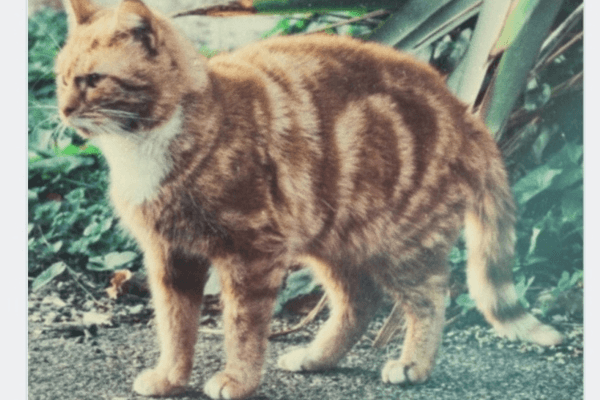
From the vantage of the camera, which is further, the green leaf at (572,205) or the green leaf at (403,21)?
the green leaf at (572,205)

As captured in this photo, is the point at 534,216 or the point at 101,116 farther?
the point at 534,216

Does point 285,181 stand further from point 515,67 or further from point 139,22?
point 515,67

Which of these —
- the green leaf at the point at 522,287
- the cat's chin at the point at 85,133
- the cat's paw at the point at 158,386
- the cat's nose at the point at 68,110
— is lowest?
the cat's paw at the point at 158,386

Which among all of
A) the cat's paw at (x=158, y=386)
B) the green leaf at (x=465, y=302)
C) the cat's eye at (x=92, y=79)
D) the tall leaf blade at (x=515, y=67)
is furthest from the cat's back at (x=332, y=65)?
the cat's paw at (x=158, y=386)

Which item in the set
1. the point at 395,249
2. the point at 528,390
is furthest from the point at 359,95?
the point at 528,390

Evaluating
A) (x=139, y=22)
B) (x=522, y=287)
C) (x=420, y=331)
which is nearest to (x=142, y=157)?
(x=139, y=22)

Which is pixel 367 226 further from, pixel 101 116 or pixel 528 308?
pixel 101 116

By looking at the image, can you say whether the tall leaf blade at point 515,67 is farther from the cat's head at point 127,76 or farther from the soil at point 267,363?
the cat's head at point 127,76
